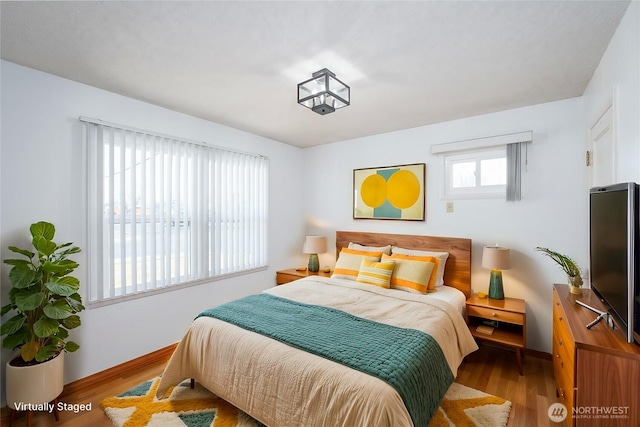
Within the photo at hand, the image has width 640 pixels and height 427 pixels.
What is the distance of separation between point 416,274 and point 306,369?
5.43 ft

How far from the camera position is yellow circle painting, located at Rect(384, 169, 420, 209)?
3.41 meters

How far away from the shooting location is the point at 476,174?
10.1ft

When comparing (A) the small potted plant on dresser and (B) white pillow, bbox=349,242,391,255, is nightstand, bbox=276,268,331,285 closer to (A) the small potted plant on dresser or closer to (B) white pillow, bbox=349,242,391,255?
(B) white pillow, bbox=349,242,391,255

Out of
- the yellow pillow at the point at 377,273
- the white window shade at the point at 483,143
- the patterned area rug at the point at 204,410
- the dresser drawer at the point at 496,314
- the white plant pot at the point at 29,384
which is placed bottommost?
the patterned area rug at the point at 204,410

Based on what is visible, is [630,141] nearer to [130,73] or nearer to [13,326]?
[130,73]

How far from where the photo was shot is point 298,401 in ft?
4.97

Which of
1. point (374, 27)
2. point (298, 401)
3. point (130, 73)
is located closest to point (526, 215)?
point (374, 27)

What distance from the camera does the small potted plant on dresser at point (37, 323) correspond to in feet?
5.89

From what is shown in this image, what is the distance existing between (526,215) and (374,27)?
2.39 meters

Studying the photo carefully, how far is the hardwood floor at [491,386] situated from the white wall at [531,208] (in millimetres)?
356

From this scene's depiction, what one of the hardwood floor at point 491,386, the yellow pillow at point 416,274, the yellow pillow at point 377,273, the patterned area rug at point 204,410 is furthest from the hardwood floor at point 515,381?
the yellow pillow at point 377,273

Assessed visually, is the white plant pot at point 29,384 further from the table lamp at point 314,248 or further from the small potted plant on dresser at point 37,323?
the table lamp at point 314,248

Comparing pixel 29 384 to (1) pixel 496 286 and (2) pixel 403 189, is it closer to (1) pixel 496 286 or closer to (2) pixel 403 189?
(2) pixel 403 189

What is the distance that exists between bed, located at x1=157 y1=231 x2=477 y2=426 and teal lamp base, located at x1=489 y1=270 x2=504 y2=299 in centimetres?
40
